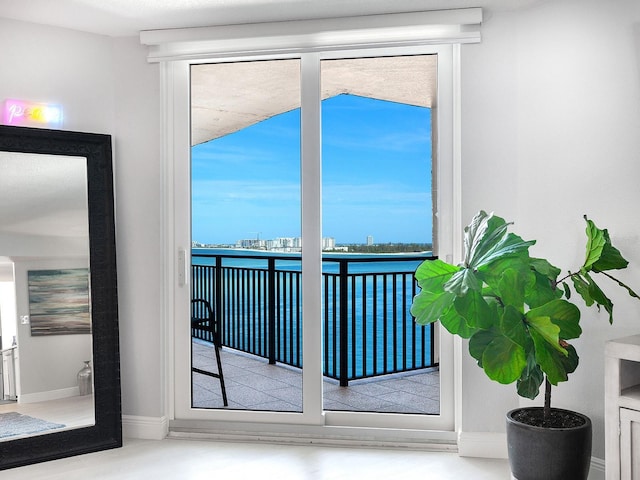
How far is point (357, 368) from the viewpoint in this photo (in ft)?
13.3

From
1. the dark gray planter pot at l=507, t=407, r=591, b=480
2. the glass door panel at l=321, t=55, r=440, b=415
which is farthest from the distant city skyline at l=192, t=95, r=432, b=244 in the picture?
the dark gray planter pot at l=507, t=407, r=591, b=480

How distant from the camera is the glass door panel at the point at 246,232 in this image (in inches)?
140

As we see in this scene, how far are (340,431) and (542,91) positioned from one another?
2.14 m

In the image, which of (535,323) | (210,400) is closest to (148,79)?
(210,400)

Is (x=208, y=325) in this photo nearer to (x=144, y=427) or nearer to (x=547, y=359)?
(x=144, y=427)

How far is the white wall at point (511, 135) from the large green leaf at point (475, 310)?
0.71m

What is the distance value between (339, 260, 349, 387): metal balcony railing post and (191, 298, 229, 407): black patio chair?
29.8 inches

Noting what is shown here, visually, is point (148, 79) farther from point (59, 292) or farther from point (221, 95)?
point (59, 292)

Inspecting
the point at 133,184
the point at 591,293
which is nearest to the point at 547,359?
the point at 591,293

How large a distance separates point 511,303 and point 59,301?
93.2 inches

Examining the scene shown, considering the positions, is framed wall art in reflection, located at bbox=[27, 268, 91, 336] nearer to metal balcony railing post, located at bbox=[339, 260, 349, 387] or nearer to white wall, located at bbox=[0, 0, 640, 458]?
white wall, located at bbox=[0, 0, 640, 458]

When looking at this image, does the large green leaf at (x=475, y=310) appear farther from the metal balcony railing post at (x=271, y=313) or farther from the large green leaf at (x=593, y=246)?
the metal balcony railing post at (x=271, y=313)

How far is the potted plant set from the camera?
2.54 meters

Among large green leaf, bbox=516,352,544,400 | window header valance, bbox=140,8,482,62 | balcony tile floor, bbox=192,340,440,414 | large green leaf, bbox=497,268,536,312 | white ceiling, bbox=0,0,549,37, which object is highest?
white ceiling, bbox=0,0,549,37
